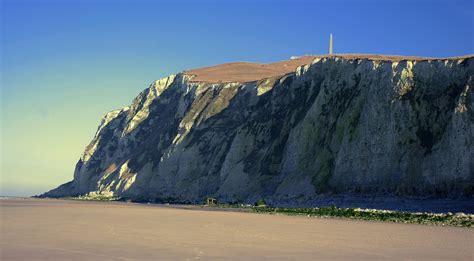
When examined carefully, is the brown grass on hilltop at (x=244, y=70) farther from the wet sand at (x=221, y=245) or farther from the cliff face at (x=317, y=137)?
the wet sand at (x=221, y=245)

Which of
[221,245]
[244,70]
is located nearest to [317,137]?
[221,245]

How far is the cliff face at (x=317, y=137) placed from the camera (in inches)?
1725

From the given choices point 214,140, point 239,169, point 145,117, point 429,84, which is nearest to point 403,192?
point 429,84

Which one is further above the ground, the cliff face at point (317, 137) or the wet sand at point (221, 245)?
the cliff face at point (317, 137)

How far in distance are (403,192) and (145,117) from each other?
67800mm


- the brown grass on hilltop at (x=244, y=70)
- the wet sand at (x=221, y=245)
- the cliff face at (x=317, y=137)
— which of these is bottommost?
the wet sand at (x=221, y=245)

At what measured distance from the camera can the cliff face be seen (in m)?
43.8

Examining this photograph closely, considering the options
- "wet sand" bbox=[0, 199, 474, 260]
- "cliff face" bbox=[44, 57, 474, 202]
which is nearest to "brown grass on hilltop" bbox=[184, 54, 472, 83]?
"cliff face" bbox=[44, 57, 474, 202]

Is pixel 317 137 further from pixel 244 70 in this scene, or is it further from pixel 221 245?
pixel 244 70

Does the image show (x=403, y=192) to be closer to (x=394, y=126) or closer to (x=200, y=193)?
(x=394, y=126)

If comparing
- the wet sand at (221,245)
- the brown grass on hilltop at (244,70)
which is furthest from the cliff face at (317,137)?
the wet sand at (221,245)

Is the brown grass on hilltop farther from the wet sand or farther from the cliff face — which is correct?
the wet sand

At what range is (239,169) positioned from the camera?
2532 inches

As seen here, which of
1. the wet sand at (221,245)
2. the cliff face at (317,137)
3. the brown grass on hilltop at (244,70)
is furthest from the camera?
the brown grass on hilltop at (244,70)
